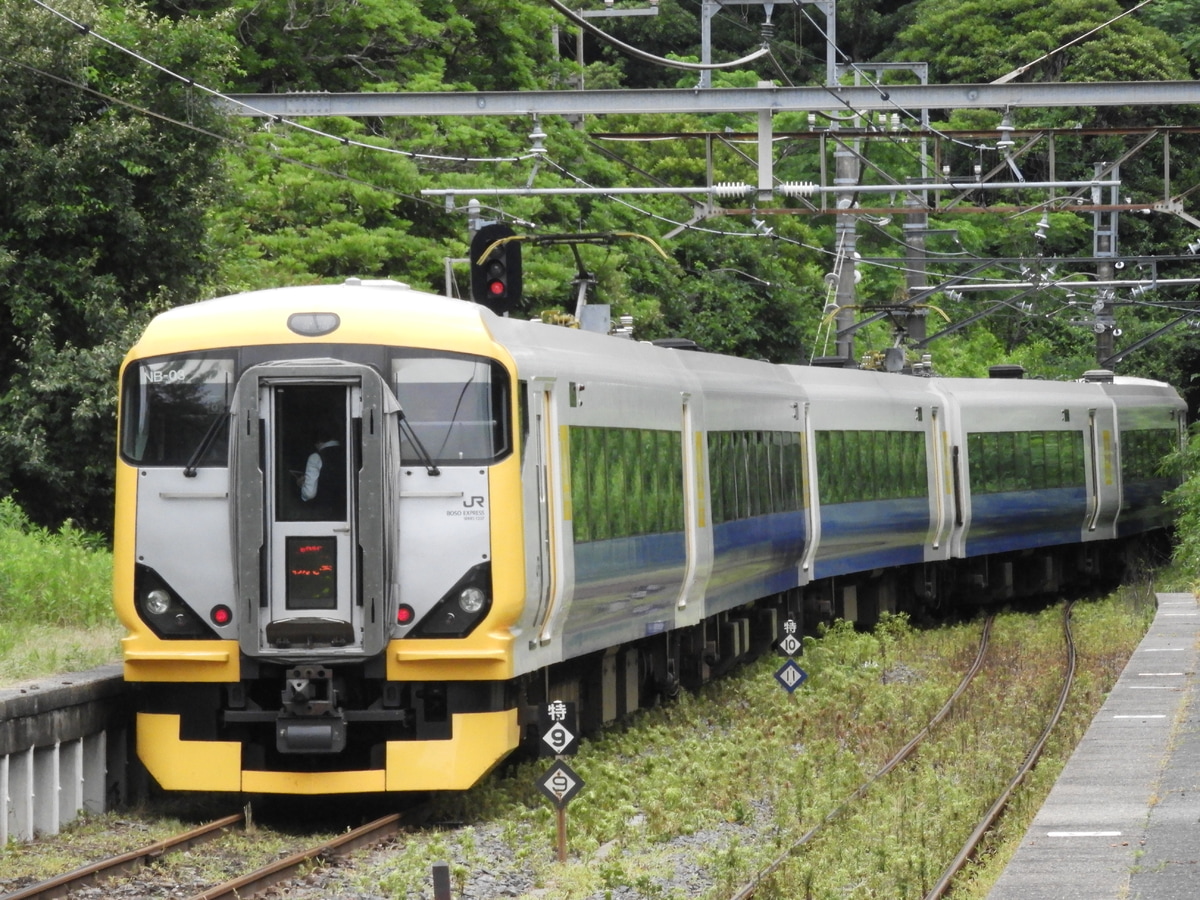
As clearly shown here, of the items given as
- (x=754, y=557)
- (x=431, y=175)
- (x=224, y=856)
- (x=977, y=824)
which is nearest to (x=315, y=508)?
(x=224, y=856)

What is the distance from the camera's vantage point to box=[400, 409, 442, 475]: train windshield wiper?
12.0 meters

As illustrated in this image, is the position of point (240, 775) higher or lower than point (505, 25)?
lower

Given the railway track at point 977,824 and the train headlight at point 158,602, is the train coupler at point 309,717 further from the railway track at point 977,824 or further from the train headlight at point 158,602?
the railway track at point 977,824

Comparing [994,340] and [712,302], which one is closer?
[712,302]

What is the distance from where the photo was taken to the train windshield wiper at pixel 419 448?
39.3 feet

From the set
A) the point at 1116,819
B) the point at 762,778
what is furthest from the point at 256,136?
the point at 1116,819

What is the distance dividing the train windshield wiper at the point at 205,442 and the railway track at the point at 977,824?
3.87 meters

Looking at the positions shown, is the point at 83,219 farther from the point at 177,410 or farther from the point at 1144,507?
the point at 1144,507

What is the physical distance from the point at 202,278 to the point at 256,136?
10131 mm

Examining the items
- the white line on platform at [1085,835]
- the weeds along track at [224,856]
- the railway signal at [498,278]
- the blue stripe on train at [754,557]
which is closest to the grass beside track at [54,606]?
the weeds along track at [224,856]

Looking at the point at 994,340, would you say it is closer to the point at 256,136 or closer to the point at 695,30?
the point at 695,30

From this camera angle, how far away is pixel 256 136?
32.8 metres

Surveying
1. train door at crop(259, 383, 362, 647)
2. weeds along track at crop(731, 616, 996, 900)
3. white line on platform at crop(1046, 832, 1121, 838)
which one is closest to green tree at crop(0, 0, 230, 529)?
weeds along track at crop(731, 616, 996, 900)

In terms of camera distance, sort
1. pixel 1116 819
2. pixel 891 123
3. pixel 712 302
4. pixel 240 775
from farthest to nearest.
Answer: pixel 712 302
pixel 891 123
pixel 240 775
pixel 1116 819
